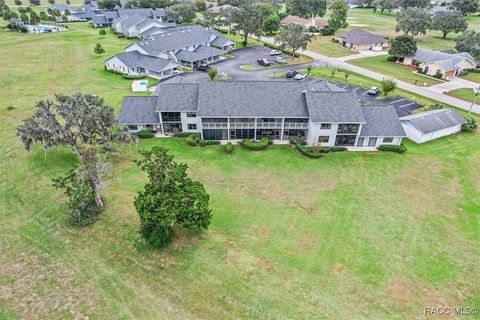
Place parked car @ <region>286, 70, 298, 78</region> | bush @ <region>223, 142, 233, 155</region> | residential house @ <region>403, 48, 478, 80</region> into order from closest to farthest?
bush @ <region>223, 142, 233, 155</region> → parked car @ <region>286, 70, 298, 78</region> → residential house @ <region>403, 48, 478, 80</region>

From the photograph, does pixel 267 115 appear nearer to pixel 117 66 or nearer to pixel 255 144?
pixel 255 144

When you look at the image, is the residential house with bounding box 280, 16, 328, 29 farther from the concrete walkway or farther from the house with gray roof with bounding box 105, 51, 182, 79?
the house with gray roof with bounding box 105, 51, 182, 79

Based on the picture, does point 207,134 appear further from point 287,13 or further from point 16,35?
point 287,13

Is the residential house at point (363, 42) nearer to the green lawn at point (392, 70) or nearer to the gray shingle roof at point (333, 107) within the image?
the green lawn at point (392, 70)


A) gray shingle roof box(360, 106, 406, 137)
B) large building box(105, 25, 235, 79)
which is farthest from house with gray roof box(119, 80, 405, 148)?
large building box(105, 25, 235, 79)

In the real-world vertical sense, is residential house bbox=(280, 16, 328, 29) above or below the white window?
above

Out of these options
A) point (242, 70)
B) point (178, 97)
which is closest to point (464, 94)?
point (242, 70)

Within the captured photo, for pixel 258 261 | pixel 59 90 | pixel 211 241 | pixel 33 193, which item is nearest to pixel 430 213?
pixel 258 261
